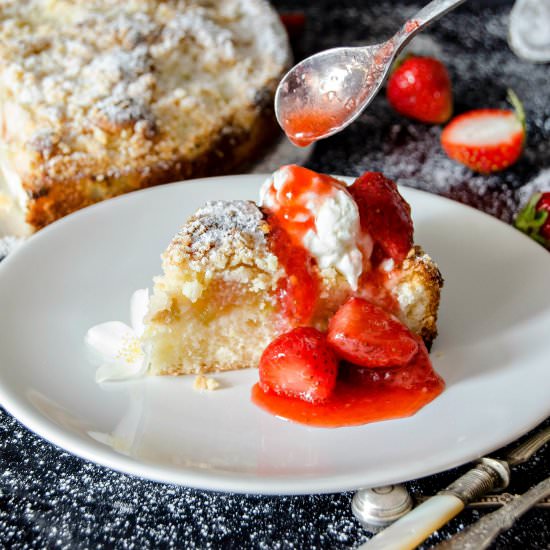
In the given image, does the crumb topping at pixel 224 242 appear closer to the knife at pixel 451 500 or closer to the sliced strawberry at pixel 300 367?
the sliced strawberry at pixel 300 367

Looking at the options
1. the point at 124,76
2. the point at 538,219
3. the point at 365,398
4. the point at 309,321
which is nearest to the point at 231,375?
the point at 309,321

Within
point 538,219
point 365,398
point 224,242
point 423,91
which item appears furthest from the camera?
point 423,91

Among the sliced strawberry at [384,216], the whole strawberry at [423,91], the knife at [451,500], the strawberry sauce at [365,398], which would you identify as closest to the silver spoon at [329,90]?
the sliced strawberry at [384,216]

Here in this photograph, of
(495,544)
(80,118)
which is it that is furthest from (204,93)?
(495,544)

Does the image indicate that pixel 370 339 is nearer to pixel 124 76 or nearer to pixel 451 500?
pixel 451 500

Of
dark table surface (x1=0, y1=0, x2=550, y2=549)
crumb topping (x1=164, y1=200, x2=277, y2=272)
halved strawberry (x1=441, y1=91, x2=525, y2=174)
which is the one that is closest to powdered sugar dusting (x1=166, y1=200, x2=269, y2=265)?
crumb topping (x1=164, y1=200, x2=277, y2=272)

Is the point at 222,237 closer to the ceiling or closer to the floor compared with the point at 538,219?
closer to the ceiling

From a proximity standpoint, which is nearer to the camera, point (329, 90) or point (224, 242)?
point (224, 242)
